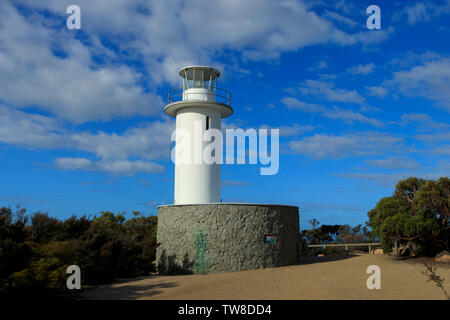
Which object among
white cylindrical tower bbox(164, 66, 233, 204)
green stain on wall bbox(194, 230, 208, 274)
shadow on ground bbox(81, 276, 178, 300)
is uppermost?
white cylindrical tower bbox(164, 66, 233, 204)

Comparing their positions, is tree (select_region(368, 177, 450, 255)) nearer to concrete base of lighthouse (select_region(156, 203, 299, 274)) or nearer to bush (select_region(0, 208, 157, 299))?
concrete base of lighthouse (select_region(156, 203, 299, 274))

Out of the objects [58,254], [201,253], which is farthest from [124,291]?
[201,253]

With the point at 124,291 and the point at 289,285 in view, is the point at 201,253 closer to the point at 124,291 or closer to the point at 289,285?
the point at 124,291

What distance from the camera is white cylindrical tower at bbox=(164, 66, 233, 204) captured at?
18.5 m

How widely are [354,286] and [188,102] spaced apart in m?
11.7

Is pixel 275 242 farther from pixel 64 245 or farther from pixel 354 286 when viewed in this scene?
pixel 64 245

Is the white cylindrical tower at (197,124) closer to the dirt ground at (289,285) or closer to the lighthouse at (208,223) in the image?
the lighthouse at (208,223)

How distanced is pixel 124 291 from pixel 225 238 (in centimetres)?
502

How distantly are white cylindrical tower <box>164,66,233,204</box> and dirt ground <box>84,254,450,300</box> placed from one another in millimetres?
4973

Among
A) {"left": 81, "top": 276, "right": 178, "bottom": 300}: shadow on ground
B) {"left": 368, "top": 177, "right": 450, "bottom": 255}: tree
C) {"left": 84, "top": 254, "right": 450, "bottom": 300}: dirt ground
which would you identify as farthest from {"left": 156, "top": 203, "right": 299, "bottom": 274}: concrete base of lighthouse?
{"left": 368, "top": 177, "right": 450, "bottom": 255}: tree

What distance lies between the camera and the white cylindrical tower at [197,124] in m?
18.5

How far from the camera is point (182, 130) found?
1898cm
